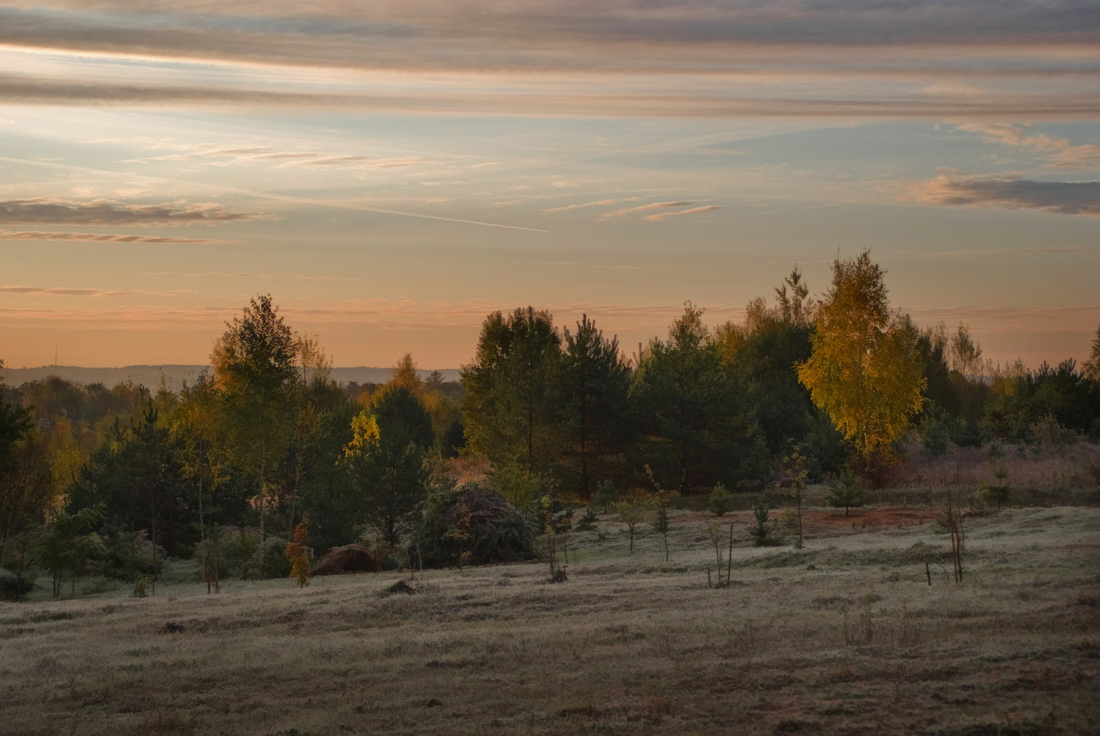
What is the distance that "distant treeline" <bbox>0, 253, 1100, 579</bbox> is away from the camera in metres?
27.7

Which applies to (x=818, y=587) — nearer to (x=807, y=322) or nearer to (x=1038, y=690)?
(x=1038, y=690)

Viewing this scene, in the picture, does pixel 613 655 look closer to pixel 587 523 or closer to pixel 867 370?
pixel 587 523

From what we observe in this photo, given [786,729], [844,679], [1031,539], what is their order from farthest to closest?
[1031,539]
[844,679]
[786,729]

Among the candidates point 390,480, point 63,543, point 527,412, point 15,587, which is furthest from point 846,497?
point 15,587

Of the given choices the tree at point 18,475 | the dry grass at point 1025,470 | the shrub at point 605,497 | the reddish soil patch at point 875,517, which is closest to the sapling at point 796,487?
the reddish soil patch at point 875,517

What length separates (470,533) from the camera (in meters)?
24.4

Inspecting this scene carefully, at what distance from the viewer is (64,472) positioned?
53.6 meters

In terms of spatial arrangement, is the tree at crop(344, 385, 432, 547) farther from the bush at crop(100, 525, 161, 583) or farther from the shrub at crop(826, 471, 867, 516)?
the shrub at crop(826, 471, 867, 516)

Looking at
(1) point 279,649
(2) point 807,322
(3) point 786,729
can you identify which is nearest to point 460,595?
(1) point 279,649

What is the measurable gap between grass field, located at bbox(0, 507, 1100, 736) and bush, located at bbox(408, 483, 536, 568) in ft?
19.9

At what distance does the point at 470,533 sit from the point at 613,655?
13.7m

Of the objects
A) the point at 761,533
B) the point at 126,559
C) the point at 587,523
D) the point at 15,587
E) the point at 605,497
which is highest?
the point at 605,497

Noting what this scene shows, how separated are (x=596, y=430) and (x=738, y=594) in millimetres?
26960

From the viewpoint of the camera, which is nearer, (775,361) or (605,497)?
(605,497)
